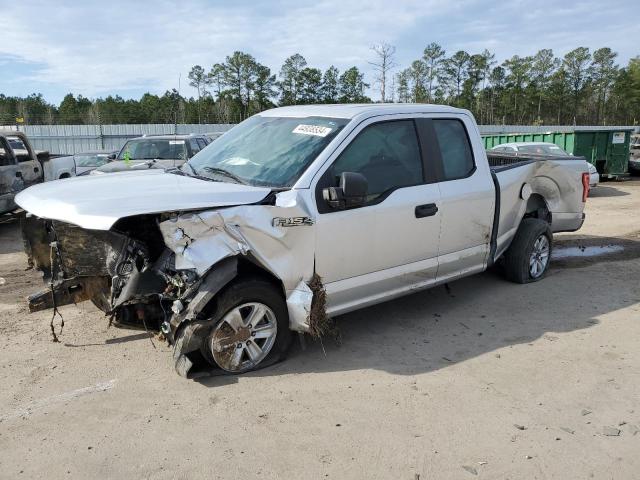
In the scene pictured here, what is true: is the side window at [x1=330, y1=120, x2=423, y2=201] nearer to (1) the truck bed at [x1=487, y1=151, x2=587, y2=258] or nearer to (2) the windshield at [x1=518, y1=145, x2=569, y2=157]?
(1) the truck bed at [x1=487, y1=151, x2=587, y2=258]

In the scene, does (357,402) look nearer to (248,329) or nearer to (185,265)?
(248,329)

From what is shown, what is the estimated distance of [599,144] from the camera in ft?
65.0

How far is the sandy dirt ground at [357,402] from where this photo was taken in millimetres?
3062

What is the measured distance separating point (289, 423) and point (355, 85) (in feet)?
203

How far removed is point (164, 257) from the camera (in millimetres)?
4008

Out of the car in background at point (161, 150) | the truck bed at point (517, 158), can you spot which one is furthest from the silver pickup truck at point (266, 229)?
the car in background at point (161, 150)

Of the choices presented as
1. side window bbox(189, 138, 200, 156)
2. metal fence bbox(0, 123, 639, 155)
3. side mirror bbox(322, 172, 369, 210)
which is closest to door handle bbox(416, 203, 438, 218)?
side mirror bbox(322, 172, 369, 210)

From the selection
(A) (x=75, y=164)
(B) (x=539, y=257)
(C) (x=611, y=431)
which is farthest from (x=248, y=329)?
(A) (x=75, y=164)

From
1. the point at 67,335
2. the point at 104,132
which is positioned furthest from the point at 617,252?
the point at 104,132

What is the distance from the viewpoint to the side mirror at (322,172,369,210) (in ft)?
13.2

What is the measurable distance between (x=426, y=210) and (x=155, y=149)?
29.0 ft

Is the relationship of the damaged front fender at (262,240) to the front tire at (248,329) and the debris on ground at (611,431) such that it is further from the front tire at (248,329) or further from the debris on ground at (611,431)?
the debris on ground at (611,431)

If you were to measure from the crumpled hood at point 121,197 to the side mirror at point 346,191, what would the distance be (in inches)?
18.7

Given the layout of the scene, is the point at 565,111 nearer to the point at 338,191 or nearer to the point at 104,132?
the point at 104,132
